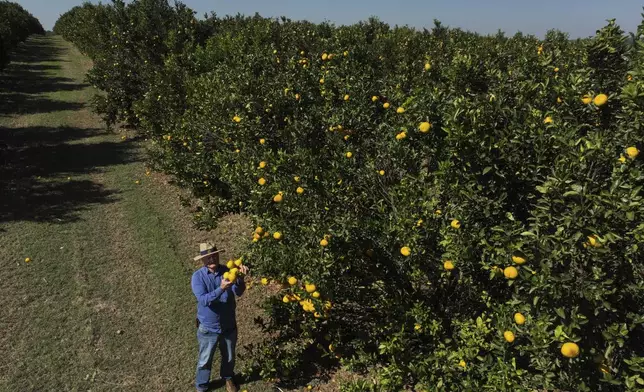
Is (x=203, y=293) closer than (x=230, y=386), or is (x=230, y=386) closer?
(x=203, y=293)

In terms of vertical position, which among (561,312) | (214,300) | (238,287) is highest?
(561,312)

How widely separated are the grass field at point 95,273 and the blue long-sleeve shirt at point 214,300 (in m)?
0.95

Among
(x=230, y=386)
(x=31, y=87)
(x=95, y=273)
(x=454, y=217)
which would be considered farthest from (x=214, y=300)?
(x=31, y=87)

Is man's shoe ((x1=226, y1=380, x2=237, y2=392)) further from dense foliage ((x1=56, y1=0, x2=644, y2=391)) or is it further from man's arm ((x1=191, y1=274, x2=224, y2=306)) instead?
man's arm ((x1=191, y1=274, x2=224, y2=306))

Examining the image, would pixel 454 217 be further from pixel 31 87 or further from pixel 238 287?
pixel 31 87

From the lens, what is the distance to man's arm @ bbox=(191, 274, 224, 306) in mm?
4438


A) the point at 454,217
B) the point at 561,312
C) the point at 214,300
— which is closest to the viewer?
the point at 561,312

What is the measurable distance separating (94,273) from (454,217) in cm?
622

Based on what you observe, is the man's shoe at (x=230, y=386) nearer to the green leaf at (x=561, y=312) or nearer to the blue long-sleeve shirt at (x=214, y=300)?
the blue long-sleeve shirt at (x=214, y=300)

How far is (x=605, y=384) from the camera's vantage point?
8.73ft

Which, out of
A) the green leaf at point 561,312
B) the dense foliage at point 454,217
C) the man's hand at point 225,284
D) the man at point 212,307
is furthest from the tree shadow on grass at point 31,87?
the green leaf at point 561,312

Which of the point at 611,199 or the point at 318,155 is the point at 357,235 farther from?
the point at 611,199

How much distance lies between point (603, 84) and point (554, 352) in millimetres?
2020

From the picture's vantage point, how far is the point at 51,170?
466 inches
